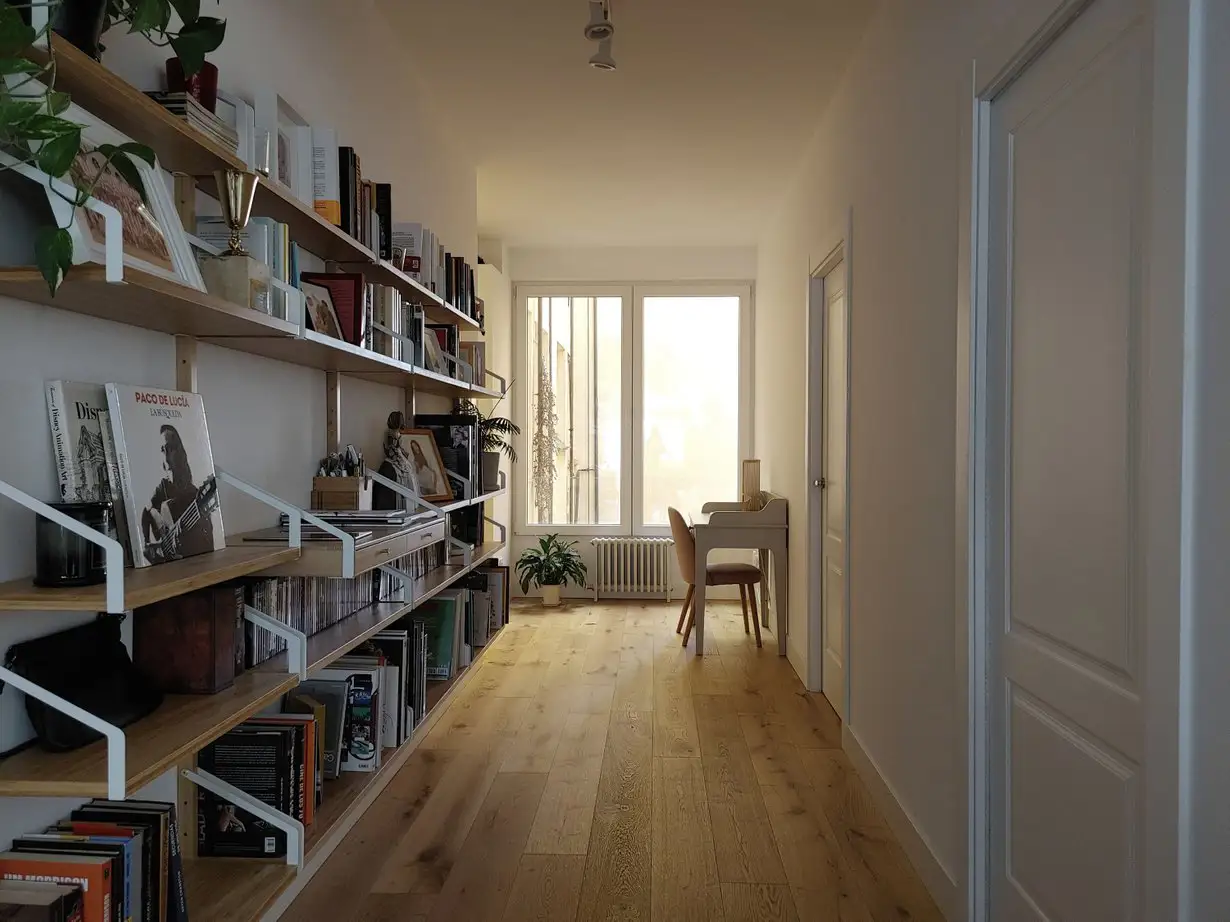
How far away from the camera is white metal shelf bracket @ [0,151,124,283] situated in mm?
1239

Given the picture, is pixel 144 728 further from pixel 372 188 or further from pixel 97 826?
pixel 372 188

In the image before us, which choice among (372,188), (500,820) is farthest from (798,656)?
(372,188)

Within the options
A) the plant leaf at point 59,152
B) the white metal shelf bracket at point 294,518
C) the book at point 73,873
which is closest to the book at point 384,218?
the white metal shelf bracket at point 294,518

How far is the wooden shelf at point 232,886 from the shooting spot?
1.87 metres

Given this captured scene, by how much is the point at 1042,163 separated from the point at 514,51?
2437 mm

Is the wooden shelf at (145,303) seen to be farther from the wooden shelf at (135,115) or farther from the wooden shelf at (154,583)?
the wooden shelf at (154,583)

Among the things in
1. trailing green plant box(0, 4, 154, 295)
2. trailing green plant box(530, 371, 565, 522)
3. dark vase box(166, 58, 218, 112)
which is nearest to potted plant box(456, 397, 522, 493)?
trailing green plant box(530, 371, 565, 522)

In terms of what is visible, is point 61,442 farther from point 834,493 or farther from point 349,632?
point 834,493

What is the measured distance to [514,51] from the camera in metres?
3.61

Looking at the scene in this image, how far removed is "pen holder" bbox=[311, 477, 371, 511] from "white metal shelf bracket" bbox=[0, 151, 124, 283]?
1.44 m

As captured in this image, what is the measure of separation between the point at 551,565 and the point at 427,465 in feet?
11.2

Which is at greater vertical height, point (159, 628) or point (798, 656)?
point (159, 628)

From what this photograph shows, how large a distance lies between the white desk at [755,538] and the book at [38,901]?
13.3 feet

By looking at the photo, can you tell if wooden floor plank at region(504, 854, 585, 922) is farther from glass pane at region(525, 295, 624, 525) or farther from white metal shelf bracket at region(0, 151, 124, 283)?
glass pane at region(525, 295, 624, 525)
